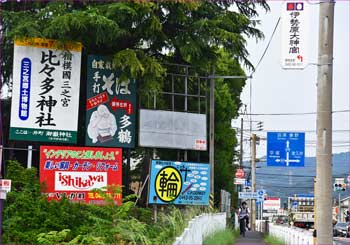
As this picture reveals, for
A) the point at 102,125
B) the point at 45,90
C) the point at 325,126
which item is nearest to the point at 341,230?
the point at 102,125

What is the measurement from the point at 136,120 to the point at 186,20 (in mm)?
4422

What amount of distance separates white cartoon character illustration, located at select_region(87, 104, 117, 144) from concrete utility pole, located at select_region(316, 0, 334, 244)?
12010 mm

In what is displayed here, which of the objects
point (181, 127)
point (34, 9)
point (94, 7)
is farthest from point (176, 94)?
point (34, 9)

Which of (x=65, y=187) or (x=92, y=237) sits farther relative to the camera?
(x=65, y=187)

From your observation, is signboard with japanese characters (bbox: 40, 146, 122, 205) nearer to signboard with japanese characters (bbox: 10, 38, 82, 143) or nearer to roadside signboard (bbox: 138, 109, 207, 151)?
signboard with japanese characters (bbox: 10, 38, 82, 143)

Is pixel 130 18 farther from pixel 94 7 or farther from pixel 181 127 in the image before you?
pixel 181 127

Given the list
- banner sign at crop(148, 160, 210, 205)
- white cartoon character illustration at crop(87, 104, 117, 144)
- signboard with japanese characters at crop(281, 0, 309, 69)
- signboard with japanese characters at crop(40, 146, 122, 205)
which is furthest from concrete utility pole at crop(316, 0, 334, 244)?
white cartoon character illustration at crop(87, 104, 117, 144)

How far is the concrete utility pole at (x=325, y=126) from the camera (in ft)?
40.1

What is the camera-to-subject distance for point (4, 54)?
23.7 meters

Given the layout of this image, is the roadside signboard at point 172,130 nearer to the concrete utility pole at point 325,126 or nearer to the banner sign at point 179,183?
the banner sign at point 179,183

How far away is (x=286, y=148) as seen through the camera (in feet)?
104

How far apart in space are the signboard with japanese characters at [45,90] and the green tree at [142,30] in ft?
1.81

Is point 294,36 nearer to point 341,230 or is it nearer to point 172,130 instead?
point 172,130

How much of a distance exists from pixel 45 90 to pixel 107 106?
8.15ft
